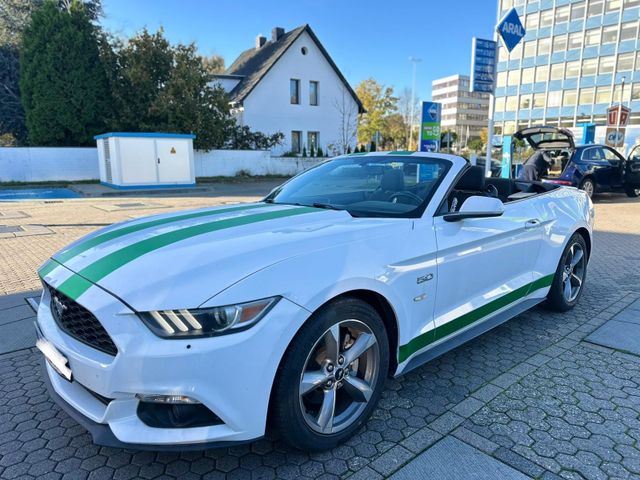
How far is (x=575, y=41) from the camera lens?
51594 millimetres

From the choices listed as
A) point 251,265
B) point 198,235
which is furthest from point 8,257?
point 251,265

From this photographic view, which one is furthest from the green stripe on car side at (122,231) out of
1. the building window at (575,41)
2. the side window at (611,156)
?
the building window at (575,41)

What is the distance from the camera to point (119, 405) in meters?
1.89

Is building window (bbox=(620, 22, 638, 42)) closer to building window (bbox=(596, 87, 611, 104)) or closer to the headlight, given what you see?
building window (bbox=(596, 87, 611, 104))

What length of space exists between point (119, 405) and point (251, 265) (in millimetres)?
799

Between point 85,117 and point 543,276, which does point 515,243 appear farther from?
point 85,117

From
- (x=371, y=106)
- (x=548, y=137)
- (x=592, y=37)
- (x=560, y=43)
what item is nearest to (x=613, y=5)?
(x=592, y=37)

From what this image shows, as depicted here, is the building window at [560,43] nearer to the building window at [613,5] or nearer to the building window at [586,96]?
the building window at [613,5]

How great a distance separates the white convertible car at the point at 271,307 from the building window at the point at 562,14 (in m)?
60.9

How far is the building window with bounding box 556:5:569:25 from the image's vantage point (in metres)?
51.8

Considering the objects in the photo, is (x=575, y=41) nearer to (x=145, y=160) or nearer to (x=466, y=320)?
(x=145, y=160)

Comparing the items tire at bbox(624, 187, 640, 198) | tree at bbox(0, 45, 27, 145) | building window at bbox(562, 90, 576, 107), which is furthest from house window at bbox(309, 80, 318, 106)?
building window at bbox(562, 90, 576, 107)

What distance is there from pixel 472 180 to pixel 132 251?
248cm

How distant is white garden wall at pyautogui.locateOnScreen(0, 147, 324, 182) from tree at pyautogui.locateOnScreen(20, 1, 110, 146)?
8.04ft
